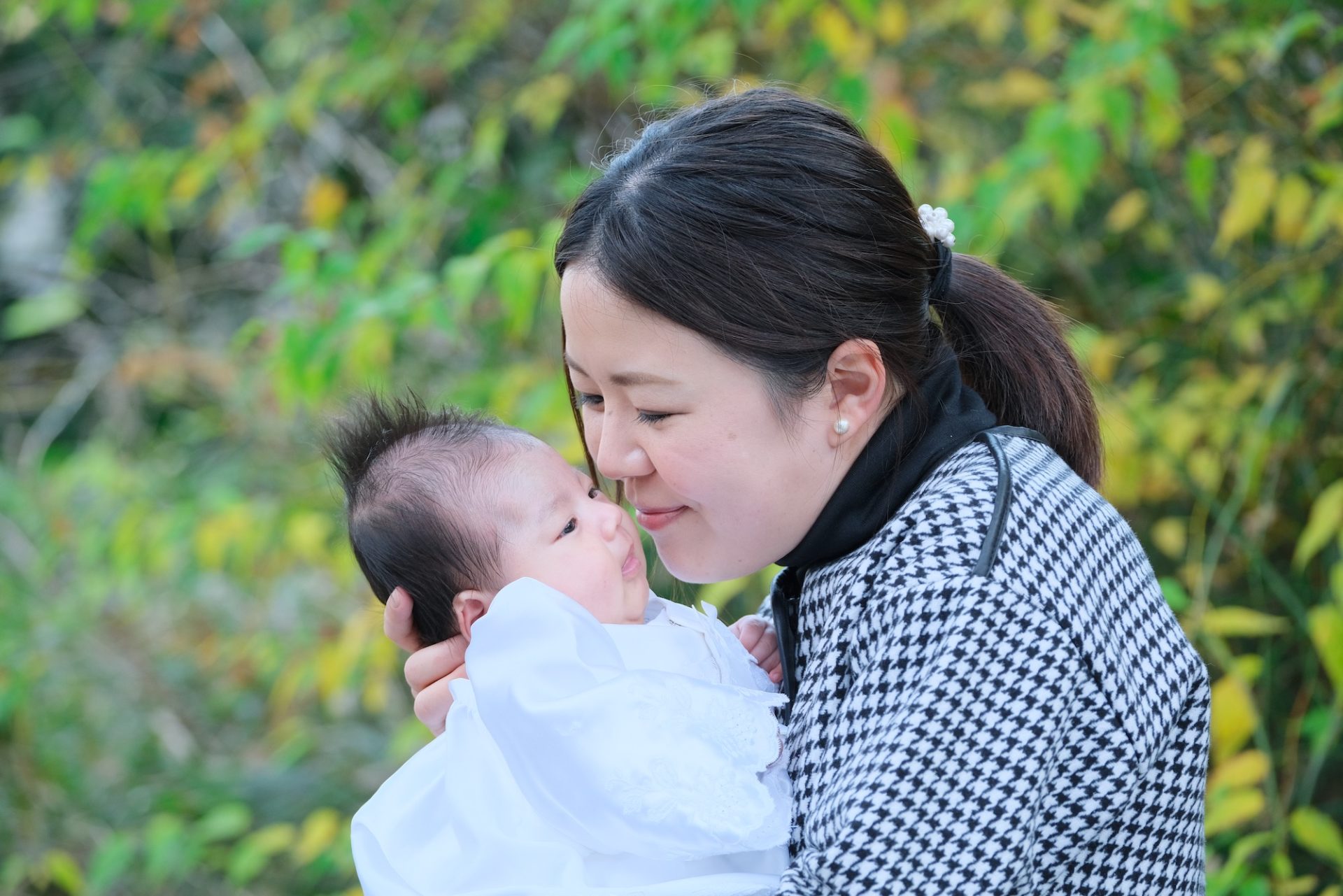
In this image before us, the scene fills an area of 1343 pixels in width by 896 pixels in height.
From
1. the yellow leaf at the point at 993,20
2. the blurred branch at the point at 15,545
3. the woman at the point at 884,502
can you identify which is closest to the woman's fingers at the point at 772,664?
→ the woman at the point at 884,502

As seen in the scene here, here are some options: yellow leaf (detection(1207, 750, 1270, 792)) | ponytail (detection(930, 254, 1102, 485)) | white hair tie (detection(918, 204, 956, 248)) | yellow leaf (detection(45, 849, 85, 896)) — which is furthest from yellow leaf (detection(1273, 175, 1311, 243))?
yellow leaf (detection(45, 849, 85, 896))

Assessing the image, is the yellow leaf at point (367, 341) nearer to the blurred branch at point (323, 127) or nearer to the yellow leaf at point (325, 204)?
the yellow leaf at point (325, 204)

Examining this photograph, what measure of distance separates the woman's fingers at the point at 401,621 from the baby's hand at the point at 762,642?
40cm

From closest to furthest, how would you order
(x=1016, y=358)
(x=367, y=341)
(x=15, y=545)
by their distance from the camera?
(x=1016, y=358) → (x=367, y=341) → (x=15, y=545)

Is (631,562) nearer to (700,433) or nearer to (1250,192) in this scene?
(700,433)

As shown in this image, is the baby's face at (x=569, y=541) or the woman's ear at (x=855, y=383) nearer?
the woman's ear at (x=855, y=383)

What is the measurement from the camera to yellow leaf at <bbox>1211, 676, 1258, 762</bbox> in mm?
2045

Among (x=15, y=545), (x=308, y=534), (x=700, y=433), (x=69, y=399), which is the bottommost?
(x=15, y=545)

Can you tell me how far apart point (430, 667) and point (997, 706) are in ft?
2.42

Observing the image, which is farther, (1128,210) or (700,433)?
(1128,210)

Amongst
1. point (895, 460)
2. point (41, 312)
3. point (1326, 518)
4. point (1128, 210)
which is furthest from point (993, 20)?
point (41, 312)

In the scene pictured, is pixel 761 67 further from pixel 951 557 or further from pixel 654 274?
pixel 951 557

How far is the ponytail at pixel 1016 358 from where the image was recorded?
1.45 m

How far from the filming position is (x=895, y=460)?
1.29 meters
